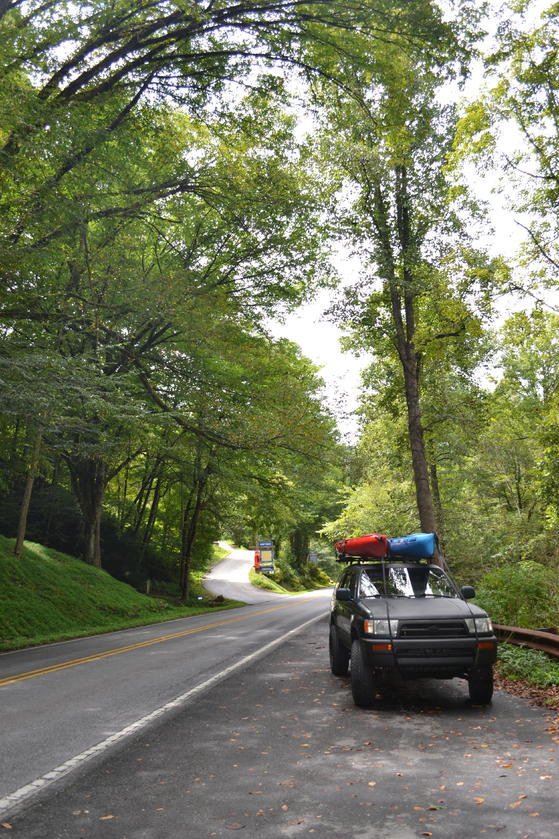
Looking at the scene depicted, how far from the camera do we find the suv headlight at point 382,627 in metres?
7.64

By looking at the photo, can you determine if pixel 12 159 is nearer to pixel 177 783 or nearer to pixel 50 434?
pixel 50 434

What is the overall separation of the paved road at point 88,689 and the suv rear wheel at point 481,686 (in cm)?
381

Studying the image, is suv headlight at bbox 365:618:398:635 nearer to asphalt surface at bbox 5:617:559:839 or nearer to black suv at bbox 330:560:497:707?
black suv at bbox 330:560:497:707

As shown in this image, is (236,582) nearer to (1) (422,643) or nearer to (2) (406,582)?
(2) (406,582)

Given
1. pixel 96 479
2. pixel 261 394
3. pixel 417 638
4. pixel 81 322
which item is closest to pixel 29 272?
pixel 81 322

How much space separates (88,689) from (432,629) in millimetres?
5131

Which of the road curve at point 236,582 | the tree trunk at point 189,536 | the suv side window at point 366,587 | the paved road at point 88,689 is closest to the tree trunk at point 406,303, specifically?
the paved road at point 88,689

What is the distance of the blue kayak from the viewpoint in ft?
32.0

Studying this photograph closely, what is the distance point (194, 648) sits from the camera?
14.0 m

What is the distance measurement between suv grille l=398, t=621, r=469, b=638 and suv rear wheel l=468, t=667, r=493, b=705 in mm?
519

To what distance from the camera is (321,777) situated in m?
5.03

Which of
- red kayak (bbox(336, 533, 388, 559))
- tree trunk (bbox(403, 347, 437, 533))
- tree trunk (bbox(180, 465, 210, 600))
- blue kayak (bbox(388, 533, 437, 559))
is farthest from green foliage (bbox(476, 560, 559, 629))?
tree trunk (bbox(180, 465, 210, 600))

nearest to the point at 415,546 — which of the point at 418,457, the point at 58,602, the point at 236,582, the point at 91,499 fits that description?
the point at 418,457

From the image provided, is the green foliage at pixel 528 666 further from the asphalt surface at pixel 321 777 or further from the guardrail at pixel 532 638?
the asphalt surface at pixel 321 777
